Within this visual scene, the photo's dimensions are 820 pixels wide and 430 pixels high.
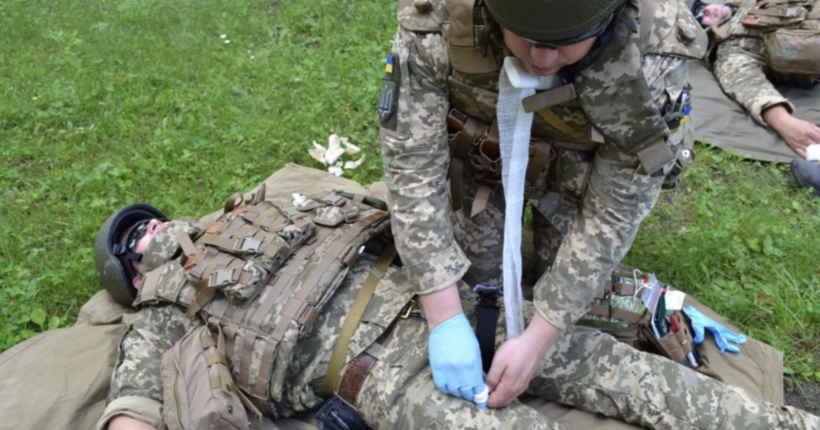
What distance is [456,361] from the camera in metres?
2.53

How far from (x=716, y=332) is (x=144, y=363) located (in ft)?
8.45

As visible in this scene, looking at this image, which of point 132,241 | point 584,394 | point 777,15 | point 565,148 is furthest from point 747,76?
point 132,241

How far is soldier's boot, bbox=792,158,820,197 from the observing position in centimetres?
414

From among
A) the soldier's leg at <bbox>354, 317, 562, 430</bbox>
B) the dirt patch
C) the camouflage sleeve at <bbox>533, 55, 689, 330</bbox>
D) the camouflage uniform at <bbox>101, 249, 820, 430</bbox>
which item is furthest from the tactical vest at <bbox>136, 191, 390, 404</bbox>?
the dirt patch

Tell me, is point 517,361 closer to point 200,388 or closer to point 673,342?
point 673,342

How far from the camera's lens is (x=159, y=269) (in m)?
2.99

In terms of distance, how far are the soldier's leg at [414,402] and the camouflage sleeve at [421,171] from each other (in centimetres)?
27

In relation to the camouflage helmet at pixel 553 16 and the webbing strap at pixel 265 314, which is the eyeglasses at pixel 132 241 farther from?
the camouflage helmet at pixel 553 16

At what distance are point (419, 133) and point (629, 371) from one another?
128cm

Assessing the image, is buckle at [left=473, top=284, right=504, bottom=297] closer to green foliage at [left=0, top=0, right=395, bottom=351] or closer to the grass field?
the grass field

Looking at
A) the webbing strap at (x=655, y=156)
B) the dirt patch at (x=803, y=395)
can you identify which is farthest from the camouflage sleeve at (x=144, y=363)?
the dirt patch at (x=803, y=395)

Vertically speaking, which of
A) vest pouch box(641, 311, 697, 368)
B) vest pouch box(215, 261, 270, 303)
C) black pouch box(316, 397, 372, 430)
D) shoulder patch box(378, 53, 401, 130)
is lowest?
vest pouch box(641, 311, 697, 368)

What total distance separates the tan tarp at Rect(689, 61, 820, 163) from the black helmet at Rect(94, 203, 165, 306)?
12.0ft

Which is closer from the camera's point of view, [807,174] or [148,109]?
[807,174]
